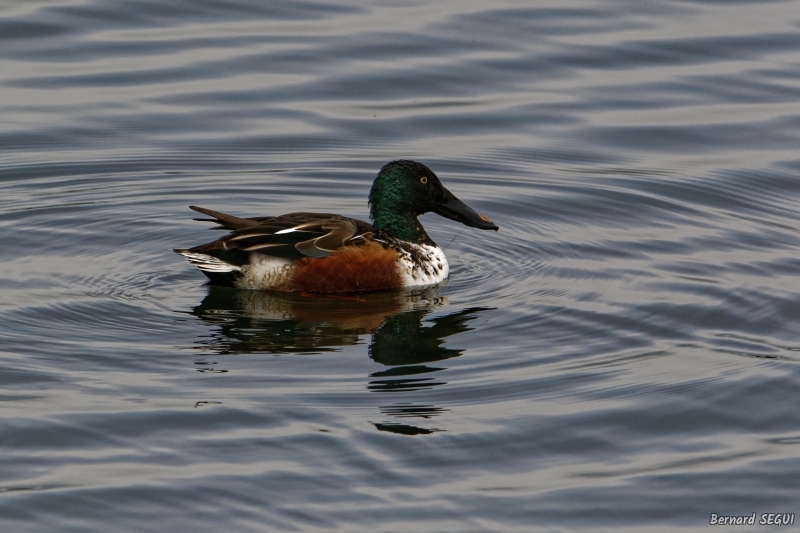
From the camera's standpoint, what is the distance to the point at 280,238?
10.6m

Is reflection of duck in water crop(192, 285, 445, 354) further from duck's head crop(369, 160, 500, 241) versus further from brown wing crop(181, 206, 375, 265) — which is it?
duck's head crop(369, 160, 500, 241)

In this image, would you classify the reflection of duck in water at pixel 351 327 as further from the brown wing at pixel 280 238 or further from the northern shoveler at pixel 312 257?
the brown wing at pixel 280 238

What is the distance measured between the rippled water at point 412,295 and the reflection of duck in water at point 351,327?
0.03m

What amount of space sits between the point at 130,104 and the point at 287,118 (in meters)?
1.80

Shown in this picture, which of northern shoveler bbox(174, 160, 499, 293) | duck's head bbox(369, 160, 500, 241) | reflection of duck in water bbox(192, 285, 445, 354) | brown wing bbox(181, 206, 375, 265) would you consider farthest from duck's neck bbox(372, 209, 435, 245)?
reflection of duck in water bbox(192, 285, 445, 354)

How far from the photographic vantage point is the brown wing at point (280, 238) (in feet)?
34.5

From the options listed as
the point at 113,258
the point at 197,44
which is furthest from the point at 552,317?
the point at 197,44

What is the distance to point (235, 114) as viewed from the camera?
1509cm

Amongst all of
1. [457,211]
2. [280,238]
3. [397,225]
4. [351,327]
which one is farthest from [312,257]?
[457,211]

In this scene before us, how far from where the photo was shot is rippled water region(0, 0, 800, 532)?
23.9ft

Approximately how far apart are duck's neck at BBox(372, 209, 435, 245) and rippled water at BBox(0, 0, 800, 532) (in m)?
0.48

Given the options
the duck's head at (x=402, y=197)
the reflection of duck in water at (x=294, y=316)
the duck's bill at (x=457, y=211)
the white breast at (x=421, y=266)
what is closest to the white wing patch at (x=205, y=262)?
the reflection of duck in water at (x=294, y=316)

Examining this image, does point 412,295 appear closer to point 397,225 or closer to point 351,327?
point 397,225

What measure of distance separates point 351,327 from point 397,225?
5.87ft
